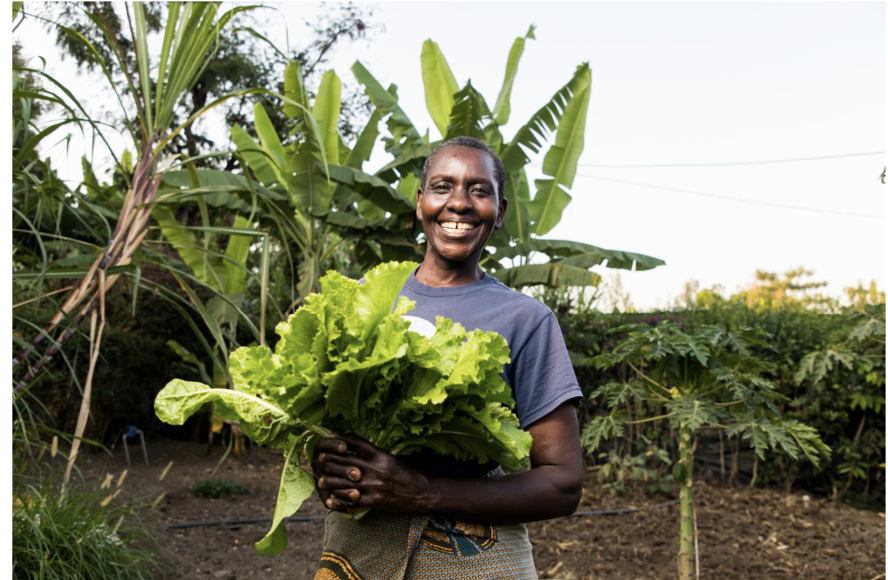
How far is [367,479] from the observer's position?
1.33 meters

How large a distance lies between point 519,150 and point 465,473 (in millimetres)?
5676

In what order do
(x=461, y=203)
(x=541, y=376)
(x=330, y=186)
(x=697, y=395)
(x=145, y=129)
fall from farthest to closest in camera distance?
(x=330, y=186) → (x=697, y=395) → (x=145, y=129) → (x=461, y=203) → (x=541, y=376)

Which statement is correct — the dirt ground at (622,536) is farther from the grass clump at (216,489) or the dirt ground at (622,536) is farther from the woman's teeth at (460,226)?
the woman's teeth at (460,226)

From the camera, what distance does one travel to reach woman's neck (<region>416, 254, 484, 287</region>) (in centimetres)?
175

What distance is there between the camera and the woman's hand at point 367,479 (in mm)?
1334

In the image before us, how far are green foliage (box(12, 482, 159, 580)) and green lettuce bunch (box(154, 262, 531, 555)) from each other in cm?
221

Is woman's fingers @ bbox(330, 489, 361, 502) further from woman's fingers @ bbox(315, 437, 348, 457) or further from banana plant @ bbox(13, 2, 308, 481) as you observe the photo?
banana plant @ bbox(13, 2, 308, 481)

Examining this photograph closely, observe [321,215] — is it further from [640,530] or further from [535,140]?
[640,530]

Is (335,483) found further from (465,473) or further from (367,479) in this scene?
(465,473)

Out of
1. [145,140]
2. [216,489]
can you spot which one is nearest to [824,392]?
[216,489]

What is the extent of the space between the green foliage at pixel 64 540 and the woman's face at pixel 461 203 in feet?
7.89

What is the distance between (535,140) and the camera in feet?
22.7

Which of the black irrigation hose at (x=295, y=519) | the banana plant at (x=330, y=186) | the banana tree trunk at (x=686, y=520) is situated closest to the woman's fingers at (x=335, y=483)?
the banana tree trunk at (x=686, y=520)
